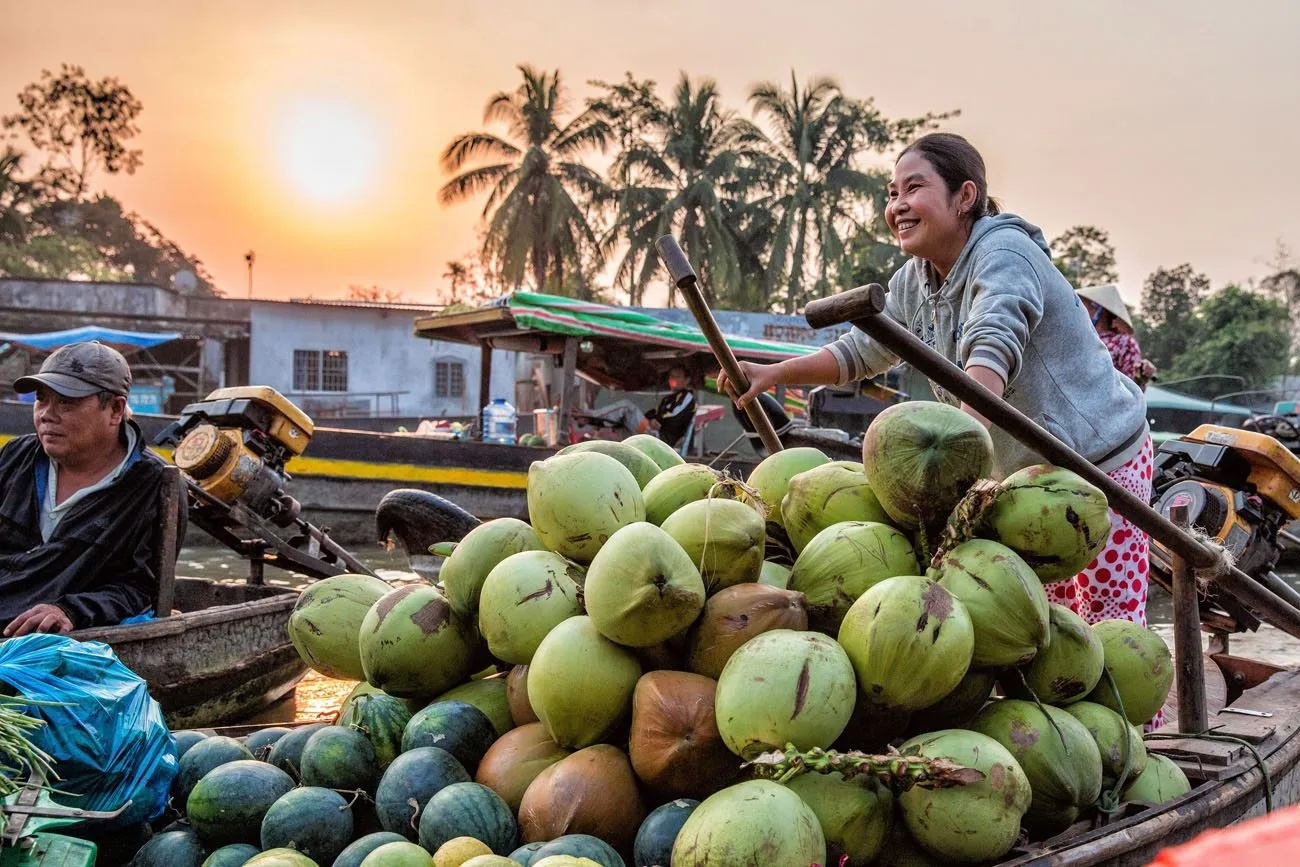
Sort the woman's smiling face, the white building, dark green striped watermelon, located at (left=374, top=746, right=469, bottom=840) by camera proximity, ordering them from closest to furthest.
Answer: dark green striped watermelon, located at (left=374, top=746, right=469, bottom=840)
the woman's smiling face
the white building

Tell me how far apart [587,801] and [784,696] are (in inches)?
14.7

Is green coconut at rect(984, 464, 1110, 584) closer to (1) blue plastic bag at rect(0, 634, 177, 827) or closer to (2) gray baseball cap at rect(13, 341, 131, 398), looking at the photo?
(1) blue plastic bag at rect(0, 634, 177, 827)

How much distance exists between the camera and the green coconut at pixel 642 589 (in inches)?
58.7

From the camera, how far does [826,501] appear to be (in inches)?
73.4

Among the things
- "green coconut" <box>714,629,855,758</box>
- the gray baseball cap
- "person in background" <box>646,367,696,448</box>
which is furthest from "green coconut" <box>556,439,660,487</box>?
"person in background" <box>646,367,696,448</box>

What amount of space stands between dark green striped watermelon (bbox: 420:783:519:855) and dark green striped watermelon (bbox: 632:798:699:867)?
214 millimetres

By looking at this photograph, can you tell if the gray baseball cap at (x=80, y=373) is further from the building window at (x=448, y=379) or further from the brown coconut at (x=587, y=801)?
the building window at (x=448, y=379)

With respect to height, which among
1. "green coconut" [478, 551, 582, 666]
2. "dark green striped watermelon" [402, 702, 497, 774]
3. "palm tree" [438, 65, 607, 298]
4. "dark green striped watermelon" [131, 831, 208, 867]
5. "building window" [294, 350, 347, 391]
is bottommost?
"dark green striped watermelon" [131, 831, 208, 867]

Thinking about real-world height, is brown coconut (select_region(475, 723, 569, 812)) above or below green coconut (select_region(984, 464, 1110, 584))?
below

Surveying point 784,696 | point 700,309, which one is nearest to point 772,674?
point 784,696

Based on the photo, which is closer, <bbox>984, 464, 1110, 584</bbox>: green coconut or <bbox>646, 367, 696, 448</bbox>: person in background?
<bbox>984, 464, 1110, 584</bbox>: green coconut

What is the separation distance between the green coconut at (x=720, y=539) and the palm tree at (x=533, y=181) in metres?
23.8

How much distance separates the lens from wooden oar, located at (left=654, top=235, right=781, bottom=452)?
216cm

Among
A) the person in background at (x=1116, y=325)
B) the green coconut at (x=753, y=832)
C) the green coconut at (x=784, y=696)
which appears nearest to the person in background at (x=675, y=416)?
the person in background at (x=1116, y=325)
